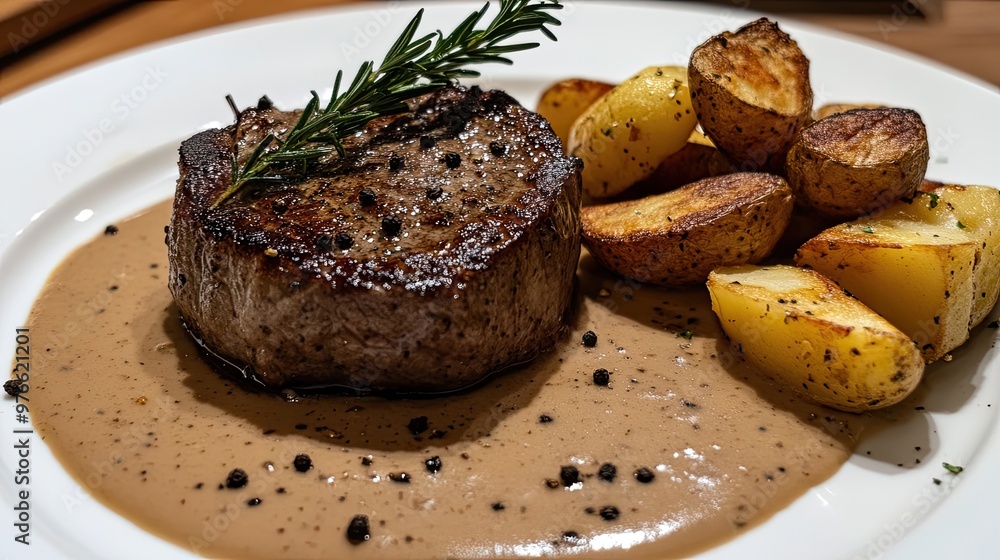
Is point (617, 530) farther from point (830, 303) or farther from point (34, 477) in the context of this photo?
point (34, 477)

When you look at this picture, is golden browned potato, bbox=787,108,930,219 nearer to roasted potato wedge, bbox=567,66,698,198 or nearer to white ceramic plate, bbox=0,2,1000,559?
roasted potato wedge, bbox=567,66,698,198

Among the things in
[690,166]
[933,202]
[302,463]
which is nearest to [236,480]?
[302,463]

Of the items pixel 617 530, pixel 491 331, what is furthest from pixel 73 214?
pixel 617 530

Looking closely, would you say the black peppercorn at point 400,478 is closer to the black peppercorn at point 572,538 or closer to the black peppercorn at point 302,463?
the black peppercorn at point 302,463

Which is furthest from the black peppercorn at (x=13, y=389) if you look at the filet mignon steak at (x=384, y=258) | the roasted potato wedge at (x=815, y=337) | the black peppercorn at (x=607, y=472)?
the roasted potato wedge at (x=815, y=337)

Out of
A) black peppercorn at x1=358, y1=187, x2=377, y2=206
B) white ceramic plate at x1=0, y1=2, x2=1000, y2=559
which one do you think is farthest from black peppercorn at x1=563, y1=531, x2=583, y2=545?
black peppercorn at x1=358, y1=187, x2=377, y2=206

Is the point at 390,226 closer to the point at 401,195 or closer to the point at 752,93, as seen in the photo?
the point at 401,195
